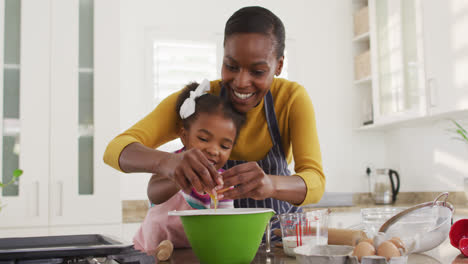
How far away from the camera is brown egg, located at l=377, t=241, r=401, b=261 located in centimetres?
71

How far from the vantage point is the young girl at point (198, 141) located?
1232 mm

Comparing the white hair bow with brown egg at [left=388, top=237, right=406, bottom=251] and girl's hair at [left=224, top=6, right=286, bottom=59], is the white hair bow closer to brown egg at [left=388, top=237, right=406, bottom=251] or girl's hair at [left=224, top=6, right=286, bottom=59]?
girl's hair at [left=224, top=6, right=286, bottom=59]

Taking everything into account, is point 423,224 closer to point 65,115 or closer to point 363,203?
point 65,115

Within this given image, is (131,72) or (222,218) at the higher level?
(131,72)

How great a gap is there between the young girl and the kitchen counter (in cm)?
23

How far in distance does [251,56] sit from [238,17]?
13cm

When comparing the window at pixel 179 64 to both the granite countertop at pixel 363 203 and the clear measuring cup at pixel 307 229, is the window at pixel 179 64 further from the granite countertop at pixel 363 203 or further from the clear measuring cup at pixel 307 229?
the clear measuring cup at pixel 307 229

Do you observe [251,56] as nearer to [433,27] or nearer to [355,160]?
[433,27]

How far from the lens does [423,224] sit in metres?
0.91

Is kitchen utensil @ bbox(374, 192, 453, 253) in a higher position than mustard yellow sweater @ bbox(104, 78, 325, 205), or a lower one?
lower

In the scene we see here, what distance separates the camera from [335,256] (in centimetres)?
69

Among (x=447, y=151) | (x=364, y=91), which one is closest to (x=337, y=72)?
(x=364, y=91)

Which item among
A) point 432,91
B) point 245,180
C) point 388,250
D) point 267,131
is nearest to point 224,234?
point 245,180

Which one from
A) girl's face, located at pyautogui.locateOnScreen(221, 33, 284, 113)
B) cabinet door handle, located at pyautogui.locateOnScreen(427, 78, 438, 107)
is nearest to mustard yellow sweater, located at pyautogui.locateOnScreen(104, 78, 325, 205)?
girl's face, located at pyautogui.locateOnScreen(221, 33, 284, 113)
